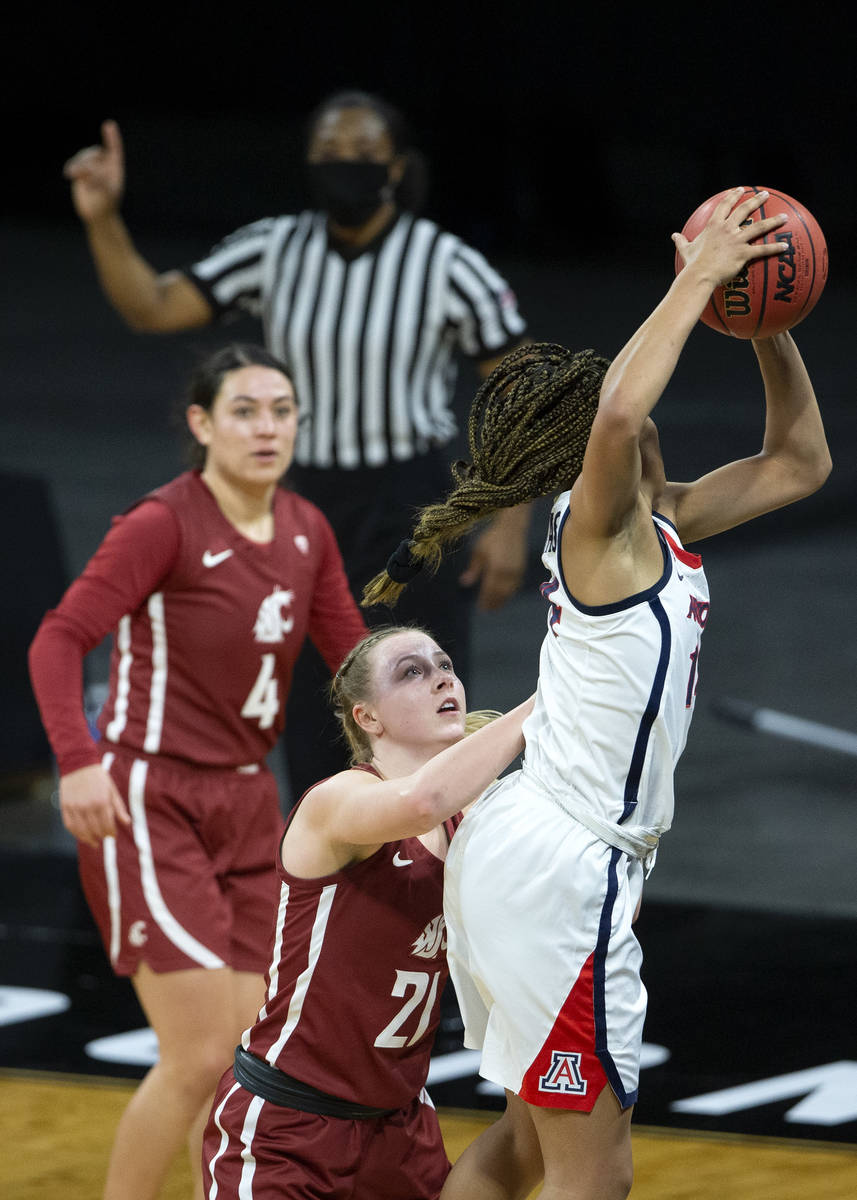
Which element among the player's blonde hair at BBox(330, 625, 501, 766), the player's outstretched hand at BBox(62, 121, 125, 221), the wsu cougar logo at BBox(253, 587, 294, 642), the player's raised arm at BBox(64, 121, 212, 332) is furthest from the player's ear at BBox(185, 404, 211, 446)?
the player's outstretched hand at BBox(62, 121, 125, 221)

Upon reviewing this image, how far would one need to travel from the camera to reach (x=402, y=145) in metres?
6.02

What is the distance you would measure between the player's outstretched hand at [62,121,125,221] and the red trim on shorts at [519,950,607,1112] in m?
4.09

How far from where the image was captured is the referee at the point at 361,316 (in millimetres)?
5684

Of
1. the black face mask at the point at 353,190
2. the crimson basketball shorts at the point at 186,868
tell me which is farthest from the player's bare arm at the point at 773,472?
the black face mask at the point at 353,190

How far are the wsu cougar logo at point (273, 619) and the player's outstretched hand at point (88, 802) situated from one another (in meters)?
0.49

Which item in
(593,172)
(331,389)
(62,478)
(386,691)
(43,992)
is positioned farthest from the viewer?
(62,478)

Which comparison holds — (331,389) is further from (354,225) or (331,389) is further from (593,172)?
(593,172)

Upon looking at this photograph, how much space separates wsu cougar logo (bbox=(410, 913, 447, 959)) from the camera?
111 inches

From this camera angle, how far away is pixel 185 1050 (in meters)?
3.56

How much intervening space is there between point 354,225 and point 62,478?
71.6 inches

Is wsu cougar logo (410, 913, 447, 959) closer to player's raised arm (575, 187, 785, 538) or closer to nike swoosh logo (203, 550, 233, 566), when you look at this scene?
player's raised arm (575, 187, 785, 538)

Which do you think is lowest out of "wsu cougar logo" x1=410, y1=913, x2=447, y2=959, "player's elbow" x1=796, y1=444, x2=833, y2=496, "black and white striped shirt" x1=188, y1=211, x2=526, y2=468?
"wsu cougar logo" x1=410, y1=913, x2=447, y2=959

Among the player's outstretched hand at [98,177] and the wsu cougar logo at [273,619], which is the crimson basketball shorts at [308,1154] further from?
the player's outstretched hand at [98,177]

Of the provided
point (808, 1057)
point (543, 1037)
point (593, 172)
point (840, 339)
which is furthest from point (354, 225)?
point (543, 1037)
